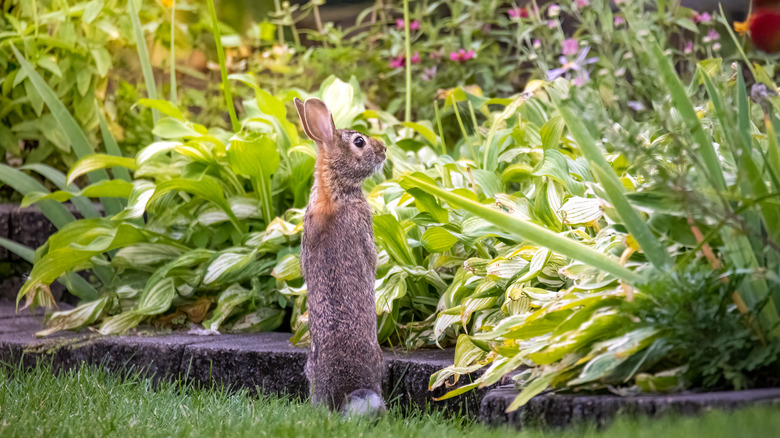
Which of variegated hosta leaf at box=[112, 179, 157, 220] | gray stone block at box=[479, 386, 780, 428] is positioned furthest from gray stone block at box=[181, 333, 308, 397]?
gray stone block at box=[479, 386, 780, 428]

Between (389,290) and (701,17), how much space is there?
3230mm

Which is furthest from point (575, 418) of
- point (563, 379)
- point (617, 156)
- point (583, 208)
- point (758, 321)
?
point (617, 156)

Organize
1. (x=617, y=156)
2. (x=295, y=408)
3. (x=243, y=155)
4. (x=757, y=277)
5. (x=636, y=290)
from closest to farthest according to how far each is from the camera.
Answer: (x=757, y=277), (x=636, y=290), (x=295, y=408), (x=617, y=156), (x=243, y=155)

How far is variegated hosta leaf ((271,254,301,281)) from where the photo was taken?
125 inches

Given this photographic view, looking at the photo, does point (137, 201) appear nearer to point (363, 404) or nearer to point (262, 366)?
point (262, 366)

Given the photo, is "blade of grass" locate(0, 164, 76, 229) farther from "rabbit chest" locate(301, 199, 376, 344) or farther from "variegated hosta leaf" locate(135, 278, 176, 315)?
"rabbit chest" locate(301, 199, 376, 344)

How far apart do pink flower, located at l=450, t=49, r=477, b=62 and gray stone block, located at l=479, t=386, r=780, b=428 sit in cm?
367

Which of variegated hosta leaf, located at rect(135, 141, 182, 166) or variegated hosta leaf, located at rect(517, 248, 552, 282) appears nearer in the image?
variegated hosta leaf, located at rect(517, 248, 552, 282)

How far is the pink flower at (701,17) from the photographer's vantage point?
4796 millimetres

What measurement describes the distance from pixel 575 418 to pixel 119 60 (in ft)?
14.6

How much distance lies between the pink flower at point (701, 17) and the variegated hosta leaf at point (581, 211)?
2.76 metres

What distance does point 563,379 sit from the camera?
1.91 meters

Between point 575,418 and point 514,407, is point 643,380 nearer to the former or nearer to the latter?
point 575,418

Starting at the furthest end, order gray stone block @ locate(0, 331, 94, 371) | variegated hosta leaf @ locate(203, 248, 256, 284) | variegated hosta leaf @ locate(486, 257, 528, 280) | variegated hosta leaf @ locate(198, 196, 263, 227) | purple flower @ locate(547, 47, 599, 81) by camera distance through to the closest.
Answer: variegated hosta leaf @ locate(198, 196, 263, 227), variegated hosta leaf @ locate(203, 248, 256, 284), gray stone block @ locate(0, 331, 94, 371), variegated hosta leaf @ locate(486, 257, 528, 280), purple flower @ locate(547, 47, 599, 81)
